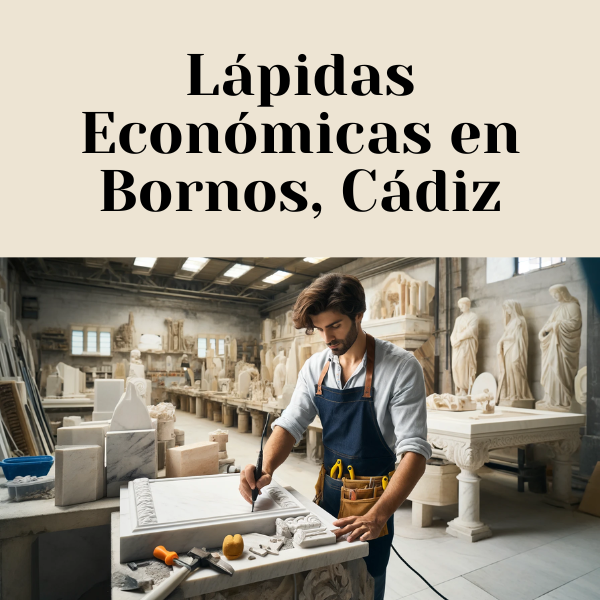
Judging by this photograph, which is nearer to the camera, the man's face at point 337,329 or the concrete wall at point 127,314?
the man's face at point 337,329

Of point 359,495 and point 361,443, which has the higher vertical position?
point 361,443

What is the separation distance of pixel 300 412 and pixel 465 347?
678 centimetres

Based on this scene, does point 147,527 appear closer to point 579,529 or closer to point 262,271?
point 579,529

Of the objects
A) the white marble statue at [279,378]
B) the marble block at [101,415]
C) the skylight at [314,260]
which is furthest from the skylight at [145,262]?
the marble block at [101,415]

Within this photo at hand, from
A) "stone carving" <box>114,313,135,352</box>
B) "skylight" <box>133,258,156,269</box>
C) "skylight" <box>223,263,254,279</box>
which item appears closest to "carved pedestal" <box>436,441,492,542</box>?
"skylight" <box>223,263,254,279</box>

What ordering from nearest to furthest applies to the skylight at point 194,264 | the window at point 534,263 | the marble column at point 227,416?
1. the window at point 534,263
2. the marble column at point 227,416
3. the skylight at point 194,264

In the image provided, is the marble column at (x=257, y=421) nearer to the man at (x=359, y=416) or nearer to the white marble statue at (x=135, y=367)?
the white marble statue at (x=135, y=367)

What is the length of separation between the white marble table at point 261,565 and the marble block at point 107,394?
207 cm

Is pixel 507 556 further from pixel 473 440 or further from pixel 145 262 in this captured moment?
pixel 145 262

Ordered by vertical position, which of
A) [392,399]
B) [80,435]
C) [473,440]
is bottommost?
[473,440]

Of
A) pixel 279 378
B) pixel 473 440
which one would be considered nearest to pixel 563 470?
pixel 473 440

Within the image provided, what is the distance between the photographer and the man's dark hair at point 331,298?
1.77 m

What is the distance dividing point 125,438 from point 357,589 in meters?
1.26

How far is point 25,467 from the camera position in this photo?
6.91ft
